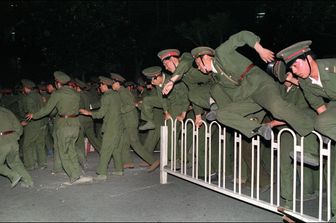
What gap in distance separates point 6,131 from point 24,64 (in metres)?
26.6

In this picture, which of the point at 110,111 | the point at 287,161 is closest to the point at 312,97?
the point at 287,161

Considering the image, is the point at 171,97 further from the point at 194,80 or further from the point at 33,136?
the point at 33,136

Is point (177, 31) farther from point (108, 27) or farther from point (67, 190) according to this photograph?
Answer: point (67, 190)

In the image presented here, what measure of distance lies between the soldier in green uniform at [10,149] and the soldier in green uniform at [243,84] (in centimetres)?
373

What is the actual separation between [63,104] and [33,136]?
216 centimetres

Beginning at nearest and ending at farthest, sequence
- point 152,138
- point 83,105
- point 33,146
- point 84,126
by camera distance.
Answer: point 152,138 → point 33,146 → point 83,105 → point 84,126

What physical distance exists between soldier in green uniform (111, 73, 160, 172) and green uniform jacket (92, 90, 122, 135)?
0.31 metres

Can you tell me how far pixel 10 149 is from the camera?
7.63m

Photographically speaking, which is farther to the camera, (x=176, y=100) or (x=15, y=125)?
(x=176, y=100)

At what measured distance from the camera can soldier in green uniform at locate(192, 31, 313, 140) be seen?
5617 millimetres

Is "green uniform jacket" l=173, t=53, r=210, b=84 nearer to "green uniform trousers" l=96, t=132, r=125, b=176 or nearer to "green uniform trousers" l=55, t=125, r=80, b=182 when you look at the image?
"green uniform trousers" l=96, t=132, r=125, b=176

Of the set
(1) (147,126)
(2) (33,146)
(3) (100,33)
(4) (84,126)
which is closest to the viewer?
(1) (147,126)

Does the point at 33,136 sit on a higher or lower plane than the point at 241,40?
lower

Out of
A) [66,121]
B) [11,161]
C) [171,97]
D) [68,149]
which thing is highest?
[171,97]
